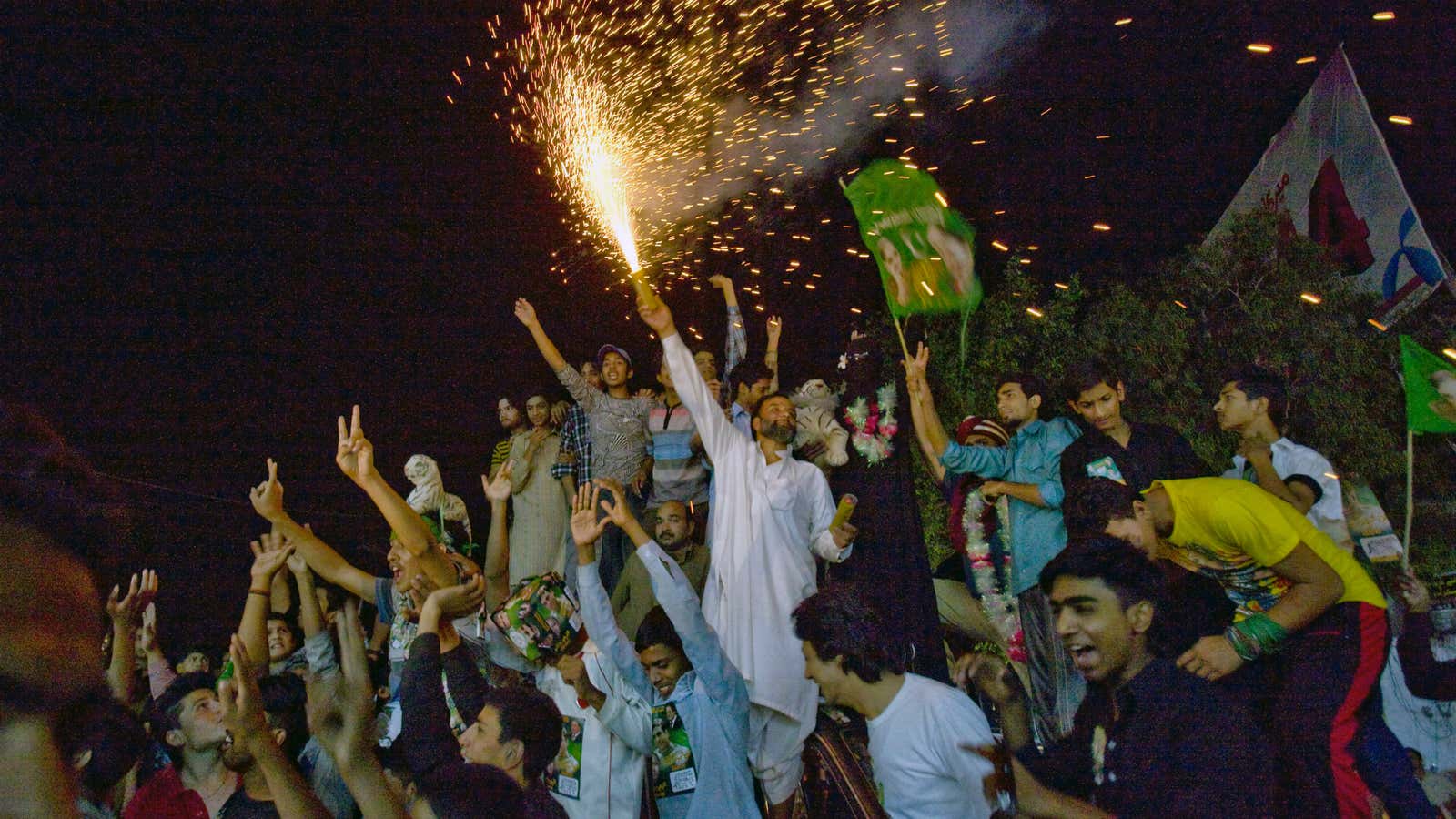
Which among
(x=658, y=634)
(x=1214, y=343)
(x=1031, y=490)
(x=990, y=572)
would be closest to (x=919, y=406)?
(x=1031, y=490)

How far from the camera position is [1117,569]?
274 cm

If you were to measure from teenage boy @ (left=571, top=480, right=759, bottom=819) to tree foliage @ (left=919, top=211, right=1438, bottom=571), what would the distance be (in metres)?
5.64

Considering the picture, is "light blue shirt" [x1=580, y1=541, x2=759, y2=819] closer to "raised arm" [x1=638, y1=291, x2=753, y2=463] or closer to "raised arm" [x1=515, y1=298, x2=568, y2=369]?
"raised arm" [x1=638, y1=291, x2=753, y2=463]

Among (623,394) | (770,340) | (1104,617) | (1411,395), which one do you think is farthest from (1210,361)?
(1104,617)

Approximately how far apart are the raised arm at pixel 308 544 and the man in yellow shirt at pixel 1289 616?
353 centimetres

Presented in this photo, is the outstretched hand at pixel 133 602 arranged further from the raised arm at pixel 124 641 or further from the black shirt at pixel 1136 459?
the black shirt at pixel 1136 459

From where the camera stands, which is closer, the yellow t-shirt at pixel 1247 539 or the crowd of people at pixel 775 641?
the crowd of people at pixel 775 641

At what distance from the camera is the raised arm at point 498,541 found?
17.9 ft

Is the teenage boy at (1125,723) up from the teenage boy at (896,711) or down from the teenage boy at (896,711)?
up

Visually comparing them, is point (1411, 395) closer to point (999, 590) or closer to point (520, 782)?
point (999, 590)

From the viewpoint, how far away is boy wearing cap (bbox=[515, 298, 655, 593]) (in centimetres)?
686

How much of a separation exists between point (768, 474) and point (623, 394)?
229 cm

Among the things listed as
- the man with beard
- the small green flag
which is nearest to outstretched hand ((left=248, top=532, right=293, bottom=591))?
the man with beard

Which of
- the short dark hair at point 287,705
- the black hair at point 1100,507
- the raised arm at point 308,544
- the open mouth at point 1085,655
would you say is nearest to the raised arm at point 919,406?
the black hair at point 1100,507
